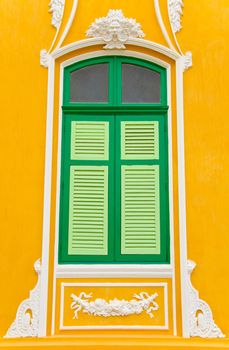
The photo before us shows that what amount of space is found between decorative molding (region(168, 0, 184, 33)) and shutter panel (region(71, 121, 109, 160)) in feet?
4.79

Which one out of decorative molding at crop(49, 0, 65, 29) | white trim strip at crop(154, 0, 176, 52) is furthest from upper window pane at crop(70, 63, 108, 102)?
white trim strip at crop(154, 0, 176, 52)

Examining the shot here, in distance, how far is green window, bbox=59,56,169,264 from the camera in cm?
661

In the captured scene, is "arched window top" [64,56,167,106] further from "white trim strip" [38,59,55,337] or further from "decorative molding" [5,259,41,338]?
"decorative molding" [5,259,41,338]

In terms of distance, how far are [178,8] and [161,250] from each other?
2949 mm

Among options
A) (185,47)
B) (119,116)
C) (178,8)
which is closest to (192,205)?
(119,116)

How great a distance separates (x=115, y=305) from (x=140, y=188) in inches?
53.7

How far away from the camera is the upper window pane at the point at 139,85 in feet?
23.2

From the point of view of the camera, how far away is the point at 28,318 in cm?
636

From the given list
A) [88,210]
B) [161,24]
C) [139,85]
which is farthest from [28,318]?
[161,24]

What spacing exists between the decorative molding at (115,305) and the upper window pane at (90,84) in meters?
2.34

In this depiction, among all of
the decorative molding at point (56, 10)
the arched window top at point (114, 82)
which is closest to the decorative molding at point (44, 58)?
the arched window top at point (114, 82)

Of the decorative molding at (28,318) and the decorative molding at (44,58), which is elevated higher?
the decorative molding at (44,58)

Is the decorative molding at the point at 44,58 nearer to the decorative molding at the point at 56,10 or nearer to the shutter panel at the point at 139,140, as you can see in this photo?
the decorative molding at the point at 56,10

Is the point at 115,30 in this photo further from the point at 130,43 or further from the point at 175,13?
the point at 175,13
